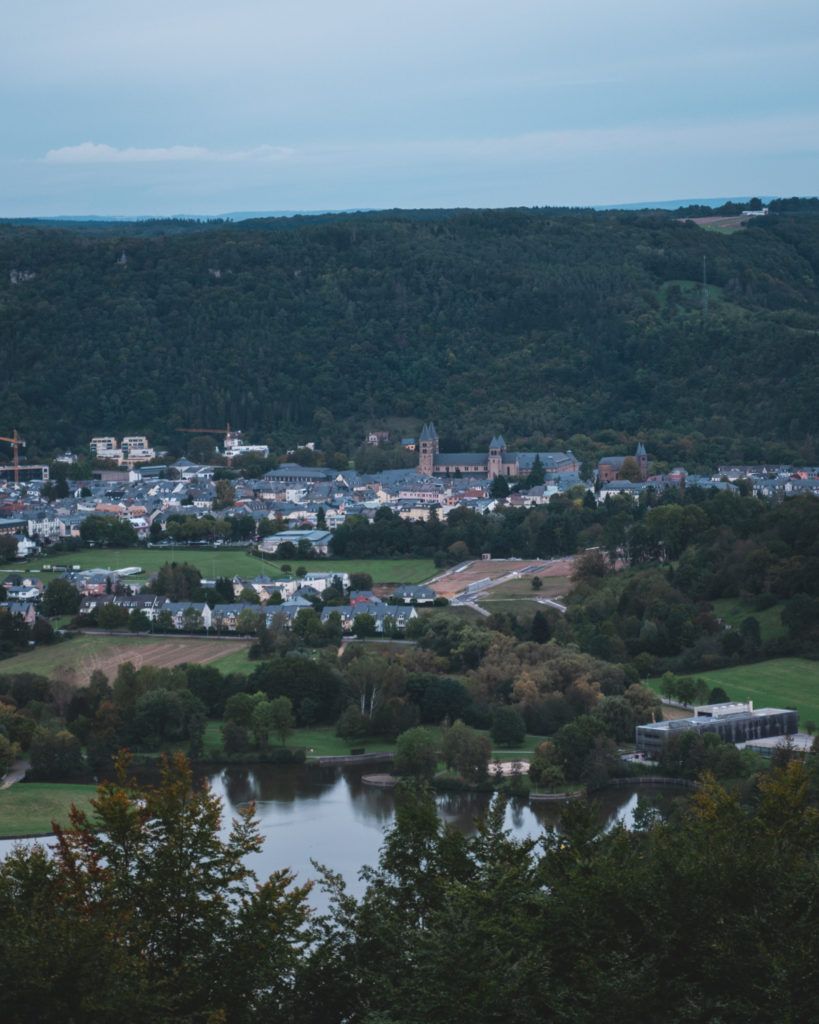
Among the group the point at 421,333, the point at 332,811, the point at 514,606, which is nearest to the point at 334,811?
the point at 332,811

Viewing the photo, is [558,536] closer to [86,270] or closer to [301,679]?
[301,679]

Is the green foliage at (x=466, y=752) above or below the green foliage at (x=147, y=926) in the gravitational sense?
below

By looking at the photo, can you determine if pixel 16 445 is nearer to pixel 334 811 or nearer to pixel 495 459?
pixel 495 459

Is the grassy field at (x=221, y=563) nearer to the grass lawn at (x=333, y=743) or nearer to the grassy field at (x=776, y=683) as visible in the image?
the grassy field at (x=776, y=683)

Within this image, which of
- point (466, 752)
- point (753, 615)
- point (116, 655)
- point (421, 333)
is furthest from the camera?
point (421, 333)

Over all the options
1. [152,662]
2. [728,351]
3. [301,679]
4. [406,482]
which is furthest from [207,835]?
[728,351]

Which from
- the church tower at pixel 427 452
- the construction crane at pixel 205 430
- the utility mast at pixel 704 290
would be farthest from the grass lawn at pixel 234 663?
the utility mast at pixel 704 290
